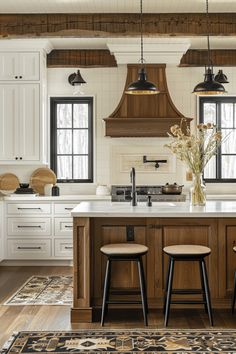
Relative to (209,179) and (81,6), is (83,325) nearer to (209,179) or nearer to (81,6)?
(81,6)

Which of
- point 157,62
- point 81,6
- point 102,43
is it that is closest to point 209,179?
point 157,62

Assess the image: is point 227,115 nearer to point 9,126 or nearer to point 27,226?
point 9,126

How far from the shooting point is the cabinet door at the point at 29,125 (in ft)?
25.3

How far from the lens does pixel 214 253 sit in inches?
193

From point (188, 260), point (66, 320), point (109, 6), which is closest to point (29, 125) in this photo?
point (109, 6)

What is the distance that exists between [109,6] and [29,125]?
230cm

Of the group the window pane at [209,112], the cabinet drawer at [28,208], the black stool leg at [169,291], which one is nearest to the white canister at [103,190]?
the cabinet drawer at [28,208]

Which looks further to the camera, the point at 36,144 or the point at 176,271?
the point at 36,144

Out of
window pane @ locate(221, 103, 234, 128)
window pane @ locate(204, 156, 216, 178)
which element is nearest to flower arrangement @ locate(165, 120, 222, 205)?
window pane @ locate(204, 156, 216, 178)

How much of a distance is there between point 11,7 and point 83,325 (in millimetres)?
3455

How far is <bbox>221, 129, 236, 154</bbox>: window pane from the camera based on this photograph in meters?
8.34

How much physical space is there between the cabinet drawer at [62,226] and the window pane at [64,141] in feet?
4.21

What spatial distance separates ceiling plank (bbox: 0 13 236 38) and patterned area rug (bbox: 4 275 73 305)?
2737 mm

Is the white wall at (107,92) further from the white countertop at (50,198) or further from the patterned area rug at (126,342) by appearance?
the patterned area rug at (126,342)
